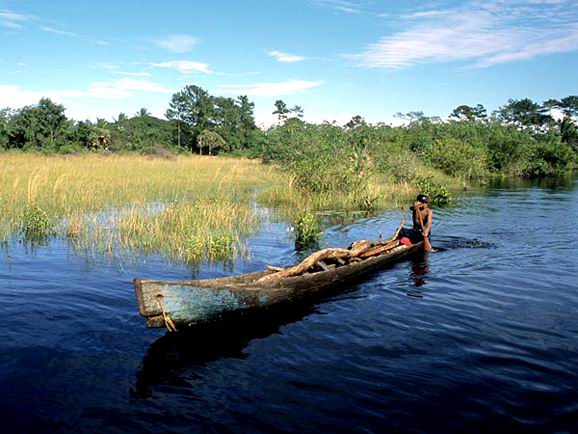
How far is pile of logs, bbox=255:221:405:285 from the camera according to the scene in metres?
6.85

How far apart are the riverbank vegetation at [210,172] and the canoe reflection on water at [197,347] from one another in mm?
3508

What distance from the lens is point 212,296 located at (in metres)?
5.37

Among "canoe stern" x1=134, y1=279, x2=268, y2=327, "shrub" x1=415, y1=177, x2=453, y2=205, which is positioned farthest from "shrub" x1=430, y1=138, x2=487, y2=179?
"canoe stern" x1=134, y1=279, x2=268, y2=327

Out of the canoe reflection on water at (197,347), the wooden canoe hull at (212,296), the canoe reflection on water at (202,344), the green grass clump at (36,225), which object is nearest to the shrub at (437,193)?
the wooden canoe hull at (212,296)

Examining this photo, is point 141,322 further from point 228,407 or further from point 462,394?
point 462,394

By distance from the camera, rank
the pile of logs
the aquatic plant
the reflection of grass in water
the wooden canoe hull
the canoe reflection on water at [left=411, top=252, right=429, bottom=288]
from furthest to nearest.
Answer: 1. the aquatic plant
2. the reflection of grass in water
3. the canoe reflection on water at [left=411, top=252, right=429, bottom=288]
4. the pile of logs
5. the wooden canoe hull

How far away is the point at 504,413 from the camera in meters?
4.27

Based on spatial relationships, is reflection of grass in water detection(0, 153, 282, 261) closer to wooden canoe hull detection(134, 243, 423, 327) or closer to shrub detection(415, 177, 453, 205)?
wooden canoe hull detection(134, 243, 423, 327)

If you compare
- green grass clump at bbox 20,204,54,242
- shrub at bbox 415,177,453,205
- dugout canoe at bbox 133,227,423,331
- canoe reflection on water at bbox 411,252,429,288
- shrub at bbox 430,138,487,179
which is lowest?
canoe reflection on water at bbox 411,252,429,288

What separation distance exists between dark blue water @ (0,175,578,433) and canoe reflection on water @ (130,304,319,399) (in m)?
0.02

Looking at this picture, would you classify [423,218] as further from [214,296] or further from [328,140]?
[328,140]

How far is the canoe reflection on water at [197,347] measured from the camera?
15.9 ft

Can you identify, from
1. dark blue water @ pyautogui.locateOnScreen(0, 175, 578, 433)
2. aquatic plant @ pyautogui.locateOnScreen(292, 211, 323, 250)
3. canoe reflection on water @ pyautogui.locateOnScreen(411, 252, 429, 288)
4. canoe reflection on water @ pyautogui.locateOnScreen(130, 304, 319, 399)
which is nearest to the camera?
dark blue water @ pyautogui.locateOnScreen(0, 175, 578, 433)

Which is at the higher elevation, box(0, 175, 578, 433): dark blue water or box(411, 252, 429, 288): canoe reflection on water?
box(411, 252, 429, 288): canoe reflection on water
